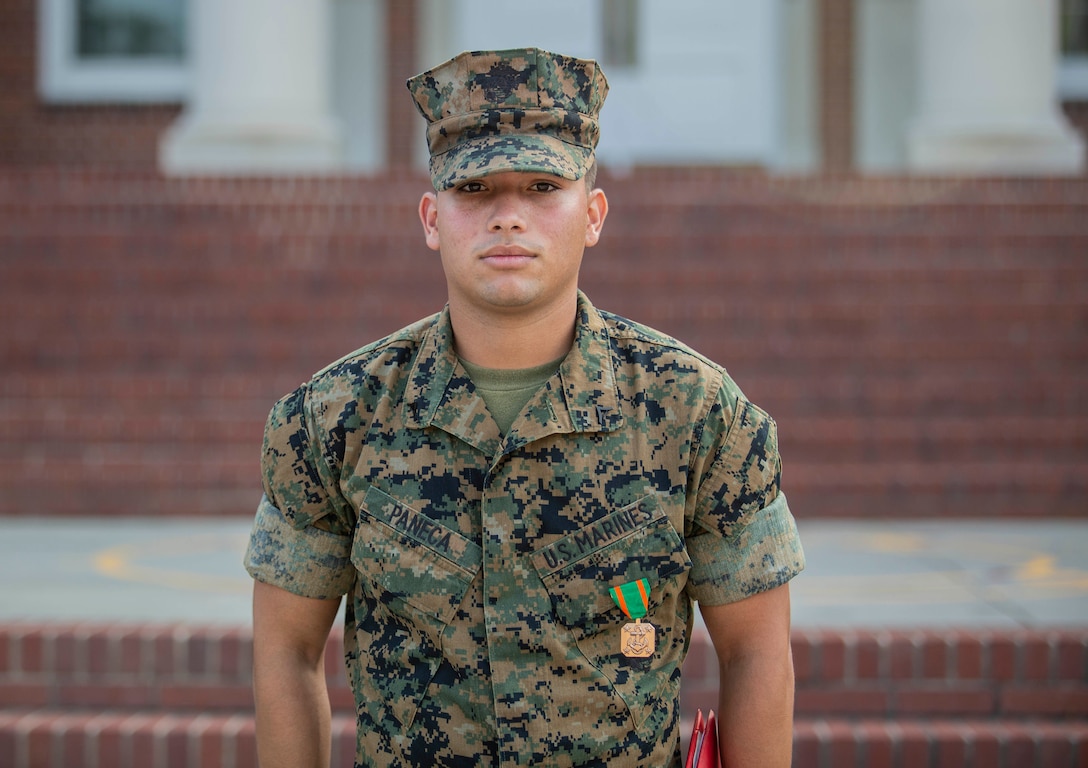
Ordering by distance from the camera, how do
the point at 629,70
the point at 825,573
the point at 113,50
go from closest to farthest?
1. the point at 825,573
2. the point at 629,70
3. the point at 113,50

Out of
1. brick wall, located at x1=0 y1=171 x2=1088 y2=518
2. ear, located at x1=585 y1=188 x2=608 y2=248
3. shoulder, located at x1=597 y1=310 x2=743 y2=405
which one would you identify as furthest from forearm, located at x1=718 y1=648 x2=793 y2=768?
brick wall, located at x1=0 y1=171 x2=1088 y2=518

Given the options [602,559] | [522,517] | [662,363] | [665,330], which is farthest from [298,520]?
[665,330]

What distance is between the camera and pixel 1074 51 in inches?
400

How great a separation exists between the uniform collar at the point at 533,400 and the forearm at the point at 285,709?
1.23ft

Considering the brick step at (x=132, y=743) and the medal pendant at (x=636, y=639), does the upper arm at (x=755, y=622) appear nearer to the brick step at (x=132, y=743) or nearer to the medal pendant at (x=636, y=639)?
the medal pendant at (x=636, y=639)

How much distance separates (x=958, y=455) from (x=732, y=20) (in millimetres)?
4846

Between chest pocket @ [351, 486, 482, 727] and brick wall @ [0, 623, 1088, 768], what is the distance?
184 cm

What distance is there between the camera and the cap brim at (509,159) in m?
1.66

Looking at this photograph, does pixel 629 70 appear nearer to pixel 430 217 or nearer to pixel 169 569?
pixel 169 569

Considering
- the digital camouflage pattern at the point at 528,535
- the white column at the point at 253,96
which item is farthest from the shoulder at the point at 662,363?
the white column at the point at 253,96

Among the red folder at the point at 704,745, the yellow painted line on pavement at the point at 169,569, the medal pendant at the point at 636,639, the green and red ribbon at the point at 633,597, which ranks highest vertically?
the green and red ribbon at the point at 633,597

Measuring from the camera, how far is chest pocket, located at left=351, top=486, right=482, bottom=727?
1.71 m

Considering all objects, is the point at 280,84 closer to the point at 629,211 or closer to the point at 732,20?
the point at 629,211

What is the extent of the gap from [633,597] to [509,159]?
571 millimetres
